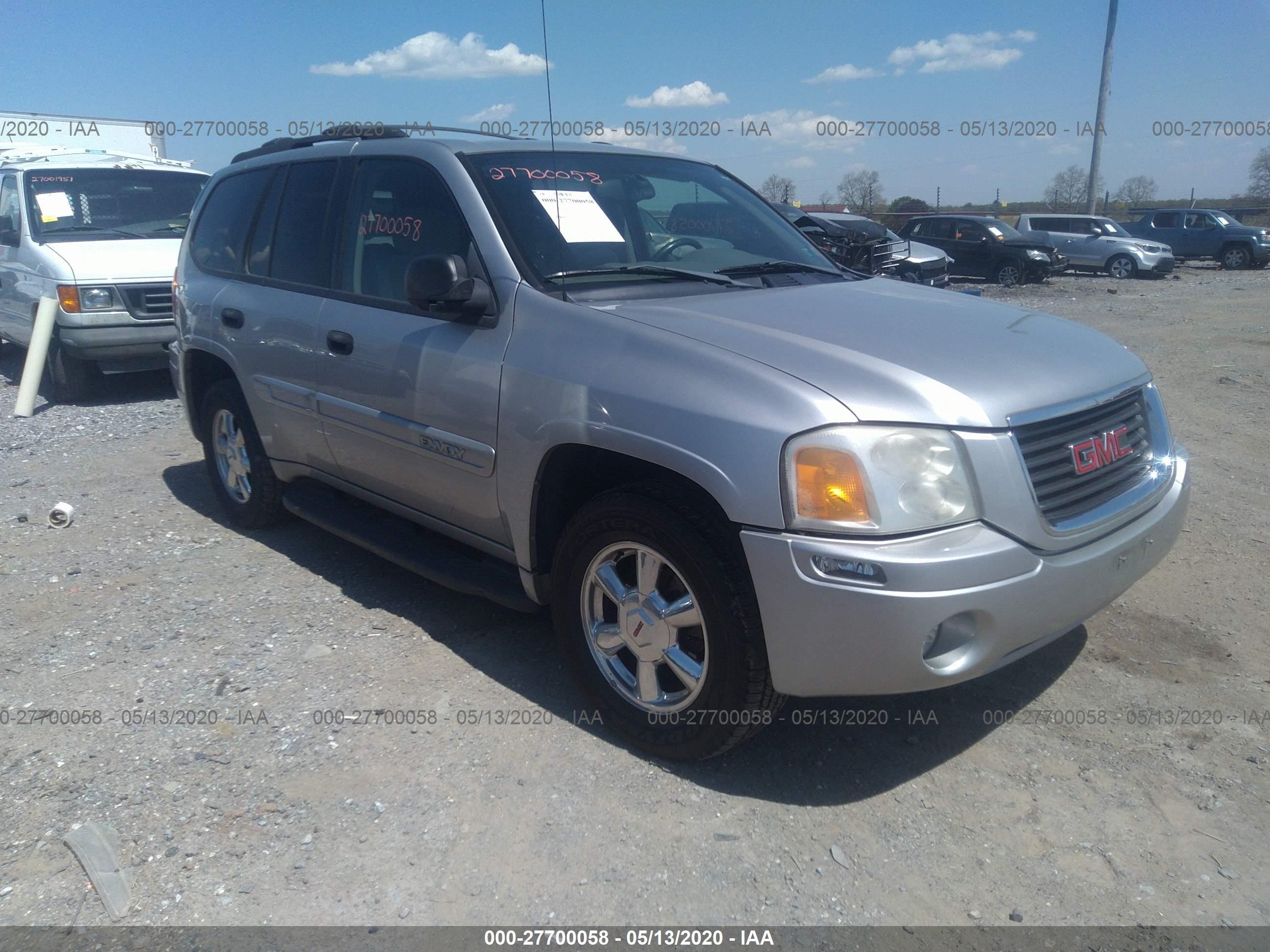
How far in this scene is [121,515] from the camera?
18.4ft

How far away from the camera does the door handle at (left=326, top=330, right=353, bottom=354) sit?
3814 millimetres

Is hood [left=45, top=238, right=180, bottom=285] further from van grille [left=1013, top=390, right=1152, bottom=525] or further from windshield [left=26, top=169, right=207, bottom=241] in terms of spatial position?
van grille [left=1013, top=390, right=1152, bottom=525]

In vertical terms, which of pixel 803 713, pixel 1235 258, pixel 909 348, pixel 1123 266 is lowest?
pixel 1235 258

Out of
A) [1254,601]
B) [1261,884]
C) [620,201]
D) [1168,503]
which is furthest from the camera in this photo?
[1254,601]

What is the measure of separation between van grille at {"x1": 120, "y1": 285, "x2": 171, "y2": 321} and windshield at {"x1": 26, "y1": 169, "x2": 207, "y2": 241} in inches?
31.1

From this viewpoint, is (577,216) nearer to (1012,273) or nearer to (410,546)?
(410,546)

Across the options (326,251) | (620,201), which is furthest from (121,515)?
(620,201)

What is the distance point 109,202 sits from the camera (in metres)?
9.20

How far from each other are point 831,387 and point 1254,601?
267 cm

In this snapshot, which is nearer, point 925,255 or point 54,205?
point 54,205

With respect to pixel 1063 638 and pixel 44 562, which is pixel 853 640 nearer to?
pixel 1063 638

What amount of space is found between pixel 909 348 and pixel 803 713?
130 cm

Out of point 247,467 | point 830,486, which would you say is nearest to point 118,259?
point 247,467

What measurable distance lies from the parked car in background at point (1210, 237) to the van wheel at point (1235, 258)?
1 centimetres
